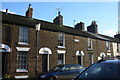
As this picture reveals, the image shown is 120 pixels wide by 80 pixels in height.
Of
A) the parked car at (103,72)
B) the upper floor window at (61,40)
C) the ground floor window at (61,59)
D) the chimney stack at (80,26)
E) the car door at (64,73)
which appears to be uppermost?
the chimney stack at (80,26)

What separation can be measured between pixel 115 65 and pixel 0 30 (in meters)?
12.2

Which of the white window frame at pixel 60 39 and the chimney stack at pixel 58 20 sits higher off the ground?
the chimney stack at pixel 58 20

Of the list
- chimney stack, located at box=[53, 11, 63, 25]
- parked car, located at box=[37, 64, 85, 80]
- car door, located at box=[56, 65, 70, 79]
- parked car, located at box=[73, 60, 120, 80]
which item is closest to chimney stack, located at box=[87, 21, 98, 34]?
Result: chimney stack, located at box=[53, 11, 63, 25]

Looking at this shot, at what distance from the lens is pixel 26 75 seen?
49.2 ft

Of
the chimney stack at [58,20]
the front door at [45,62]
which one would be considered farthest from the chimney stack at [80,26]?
the front door at [45,62]

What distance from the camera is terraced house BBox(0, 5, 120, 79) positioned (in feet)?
46.8

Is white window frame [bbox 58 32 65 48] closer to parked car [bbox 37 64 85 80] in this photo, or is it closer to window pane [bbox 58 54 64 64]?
window pane [bbox 58 54 64 64]

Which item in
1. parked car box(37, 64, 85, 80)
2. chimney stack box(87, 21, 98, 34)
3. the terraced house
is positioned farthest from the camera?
chimney stack box(87, 21, 98, 34)

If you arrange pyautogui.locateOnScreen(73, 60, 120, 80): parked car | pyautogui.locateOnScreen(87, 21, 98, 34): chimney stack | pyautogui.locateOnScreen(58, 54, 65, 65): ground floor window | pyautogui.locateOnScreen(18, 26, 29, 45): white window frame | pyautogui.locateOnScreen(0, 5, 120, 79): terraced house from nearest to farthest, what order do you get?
pyautogui.locateOnScreen(73, 60, 120, 80): parked car
pyautogui.locateOnScreen(0, 5, 120, 79): terraced house
pyautogui.locateOnScreen(18, 26, 29, 45): white window frame
pyautogui.locateOnScreen(58, 54, 65, 65): ground floor window
pyautogui.locateOnScreen(87, 21, 98, 34): chimney stack

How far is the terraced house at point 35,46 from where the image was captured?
14.3m

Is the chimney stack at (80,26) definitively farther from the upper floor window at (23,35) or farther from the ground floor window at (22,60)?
the ground floor window at (22,60)

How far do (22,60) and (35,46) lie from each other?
2.06 m

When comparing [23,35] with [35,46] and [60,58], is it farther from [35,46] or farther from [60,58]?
[60,58]

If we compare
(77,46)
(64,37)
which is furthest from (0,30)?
(77,46)
